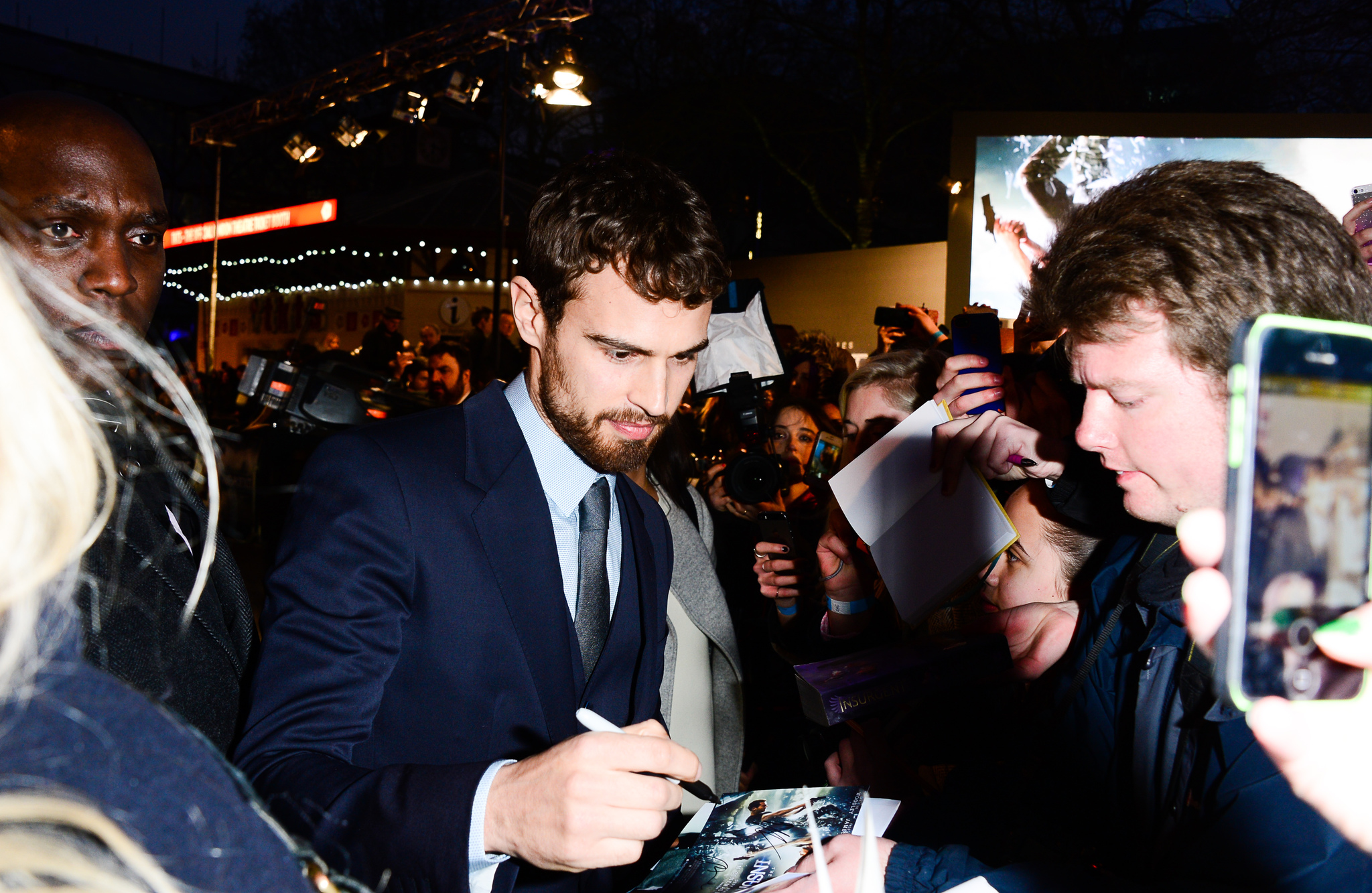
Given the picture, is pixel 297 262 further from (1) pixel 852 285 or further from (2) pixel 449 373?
(2) pixel 449 373

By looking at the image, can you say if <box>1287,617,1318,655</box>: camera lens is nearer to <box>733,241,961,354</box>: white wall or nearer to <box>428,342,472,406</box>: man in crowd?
<box>428,342,472,406</box>: man in crowd

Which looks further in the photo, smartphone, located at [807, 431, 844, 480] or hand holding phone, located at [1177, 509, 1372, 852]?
smartphone, located at [807, 431, 844, 480]

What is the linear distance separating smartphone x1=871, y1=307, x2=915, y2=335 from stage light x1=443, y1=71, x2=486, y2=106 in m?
6.36

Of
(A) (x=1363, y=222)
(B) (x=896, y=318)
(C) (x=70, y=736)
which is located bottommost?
(C) (x=70, y=736)

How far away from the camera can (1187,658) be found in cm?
114

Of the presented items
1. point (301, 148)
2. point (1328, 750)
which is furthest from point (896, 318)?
point (301, 148)

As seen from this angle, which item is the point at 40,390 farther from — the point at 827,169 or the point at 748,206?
the point at 748,206

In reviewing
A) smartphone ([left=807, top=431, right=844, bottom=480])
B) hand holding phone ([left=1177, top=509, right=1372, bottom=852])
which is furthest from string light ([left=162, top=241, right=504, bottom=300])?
hand holding phone ([left=1177, top=509, right=1372, bottom=852])

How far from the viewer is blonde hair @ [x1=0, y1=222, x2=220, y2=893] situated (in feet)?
1.37

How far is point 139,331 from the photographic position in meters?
1.50

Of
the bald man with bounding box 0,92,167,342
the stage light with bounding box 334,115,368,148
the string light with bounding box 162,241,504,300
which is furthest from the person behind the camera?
the string light with bounding box 162,241,504,300

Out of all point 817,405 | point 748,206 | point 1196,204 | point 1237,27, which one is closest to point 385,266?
point 748,206

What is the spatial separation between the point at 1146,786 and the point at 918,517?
84 cm

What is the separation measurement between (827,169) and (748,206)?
6.50 ft
